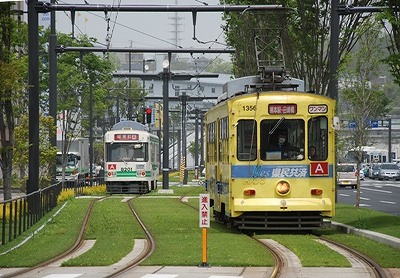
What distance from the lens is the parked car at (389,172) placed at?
96500 mm

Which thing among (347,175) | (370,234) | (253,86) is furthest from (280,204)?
(347,175)

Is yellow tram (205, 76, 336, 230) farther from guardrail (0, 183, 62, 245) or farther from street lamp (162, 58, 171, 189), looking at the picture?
street lamp (162, 58, 171, 189)

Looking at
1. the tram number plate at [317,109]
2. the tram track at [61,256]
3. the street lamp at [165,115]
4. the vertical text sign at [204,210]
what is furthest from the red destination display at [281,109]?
the street lamp at [165,115]

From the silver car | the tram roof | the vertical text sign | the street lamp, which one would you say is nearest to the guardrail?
the vertical text sign

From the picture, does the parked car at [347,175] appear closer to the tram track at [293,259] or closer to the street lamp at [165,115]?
the street lamp at [165,115]

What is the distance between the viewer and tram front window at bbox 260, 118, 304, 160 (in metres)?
26.2

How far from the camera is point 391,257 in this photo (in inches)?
810

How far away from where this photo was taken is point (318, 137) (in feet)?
86.9

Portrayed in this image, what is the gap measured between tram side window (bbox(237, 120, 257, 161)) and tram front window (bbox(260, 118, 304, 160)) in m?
0.19

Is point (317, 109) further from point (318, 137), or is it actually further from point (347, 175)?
point (347, 175)

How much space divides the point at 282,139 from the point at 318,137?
884 millimetres

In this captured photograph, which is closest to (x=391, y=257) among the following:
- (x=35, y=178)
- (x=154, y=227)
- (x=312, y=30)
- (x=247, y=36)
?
(x=154, y=227)

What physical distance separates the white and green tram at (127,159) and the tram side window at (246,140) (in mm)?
31592

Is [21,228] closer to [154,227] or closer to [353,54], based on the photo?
[154,227]
